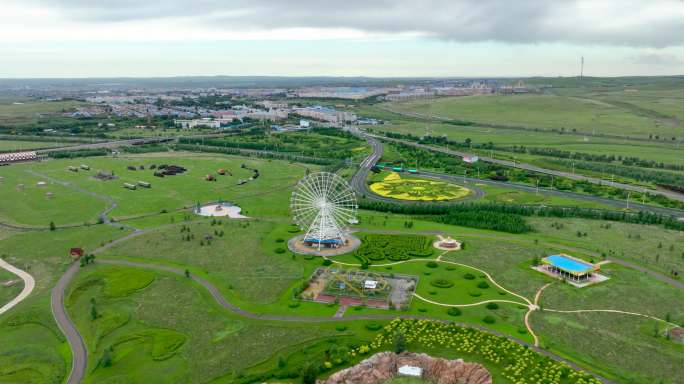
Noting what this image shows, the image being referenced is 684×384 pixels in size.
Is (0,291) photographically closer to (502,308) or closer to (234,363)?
(234,363)

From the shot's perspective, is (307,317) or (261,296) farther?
(261,296)

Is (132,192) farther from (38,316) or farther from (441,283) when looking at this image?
(441,283)

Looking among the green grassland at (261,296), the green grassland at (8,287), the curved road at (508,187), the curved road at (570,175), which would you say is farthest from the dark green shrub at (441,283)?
the curved road at (570,175)

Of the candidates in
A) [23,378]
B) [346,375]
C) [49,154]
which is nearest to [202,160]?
[49,154]

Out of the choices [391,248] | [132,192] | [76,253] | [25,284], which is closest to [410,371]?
[391,248]

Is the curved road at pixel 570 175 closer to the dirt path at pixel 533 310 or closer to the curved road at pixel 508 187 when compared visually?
the curved road at pixel 508 187
